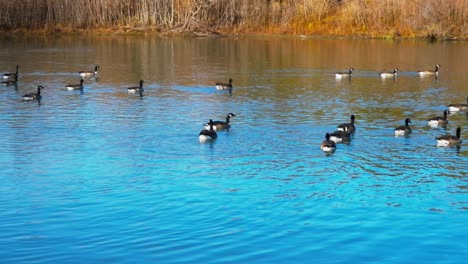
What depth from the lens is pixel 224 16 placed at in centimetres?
5791

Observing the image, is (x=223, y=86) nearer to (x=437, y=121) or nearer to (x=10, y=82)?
(x=10, y=82)

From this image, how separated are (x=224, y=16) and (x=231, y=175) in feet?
142

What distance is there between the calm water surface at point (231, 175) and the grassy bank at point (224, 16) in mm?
23557

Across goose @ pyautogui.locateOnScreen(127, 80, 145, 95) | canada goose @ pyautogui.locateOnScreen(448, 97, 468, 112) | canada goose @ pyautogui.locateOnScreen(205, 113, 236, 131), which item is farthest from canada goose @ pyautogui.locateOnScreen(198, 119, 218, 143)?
goose @ pyautogui.locateOnScreen(127, 80, 145, 95)

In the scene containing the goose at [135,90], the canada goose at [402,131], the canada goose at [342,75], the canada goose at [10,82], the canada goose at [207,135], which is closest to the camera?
the canada goose at [207,135]

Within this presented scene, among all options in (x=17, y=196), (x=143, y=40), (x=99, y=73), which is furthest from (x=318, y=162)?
(x=143, y=40)

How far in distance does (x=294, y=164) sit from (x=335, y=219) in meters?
3.91

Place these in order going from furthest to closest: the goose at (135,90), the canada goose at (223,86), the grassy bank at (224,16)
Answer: the grassy bank at (224,16) → the canada goose at (223,86) → the goose at (135,90)

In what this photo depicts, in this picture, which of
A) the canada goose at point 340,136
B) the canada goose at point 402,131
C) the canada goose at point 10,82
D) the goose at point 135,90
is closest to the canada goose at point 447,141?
the canada goose at point 402,131

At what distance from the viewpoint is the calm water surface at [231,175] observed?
455 inches

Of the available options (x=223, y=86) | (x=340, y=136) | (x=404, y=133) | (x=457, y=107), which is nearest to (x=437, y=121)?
(x=404, y=133)

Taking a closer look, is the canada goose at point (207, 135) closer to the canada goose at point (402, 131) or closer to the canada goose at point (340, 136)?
the canada goose at point (340, 136)

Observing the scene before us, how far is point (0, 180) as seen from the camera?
15.0m

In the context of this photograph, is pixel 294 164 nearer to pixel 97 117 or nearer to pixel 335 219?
pixel 335 219
